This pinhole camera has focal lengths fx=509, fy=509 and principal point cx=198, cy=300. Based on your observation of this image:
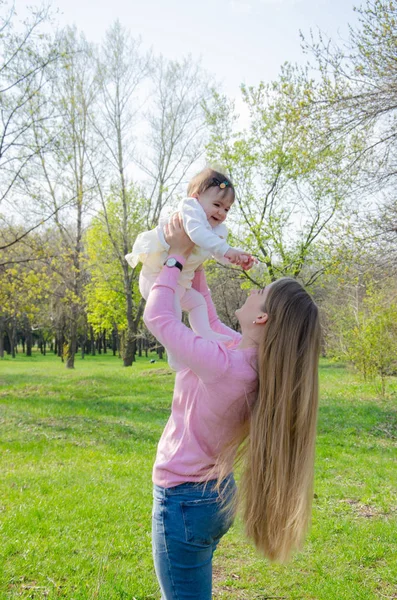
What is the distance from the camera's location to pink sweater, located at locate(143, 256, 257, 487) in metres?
1.92

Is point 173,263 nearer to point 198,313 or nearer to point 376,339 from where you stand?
point 198,313

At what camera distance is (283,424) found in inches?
77.9

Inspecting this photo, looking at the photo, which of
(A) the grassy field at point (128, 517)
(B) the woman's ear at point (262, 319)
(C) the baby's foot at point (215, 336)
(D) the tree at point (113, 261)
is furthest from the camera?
(D) the tree at point (113, 261)

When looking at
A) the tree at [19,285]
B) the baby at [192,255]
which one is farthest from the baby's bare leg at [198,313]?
the tree at [19,285]

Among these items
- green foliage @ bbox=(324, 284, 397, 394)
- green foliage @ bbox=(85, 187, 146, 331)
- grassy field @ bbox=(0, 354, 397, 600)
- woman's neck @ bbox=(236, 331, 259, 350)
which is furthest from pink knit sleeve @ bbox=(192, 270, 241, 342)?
green foliage @ bbox=(85, 187, 146, 331)

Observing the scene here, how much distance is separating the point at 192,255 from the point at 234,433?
114cm

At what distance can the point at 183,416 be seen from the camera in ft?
6.66

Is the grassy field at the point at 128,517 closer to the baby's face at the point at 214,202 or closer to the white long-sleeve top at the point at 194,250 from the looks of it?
the white long-sleeve top at the point at 194,250

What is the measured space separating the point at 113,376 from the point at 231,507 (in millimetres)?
18671

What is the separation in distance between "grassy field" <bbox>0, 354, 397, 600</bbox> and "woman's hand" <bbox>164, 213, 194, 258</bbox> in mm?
1256

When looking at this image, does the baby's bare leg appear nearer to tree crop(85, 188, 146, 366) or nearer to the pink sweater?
the pink sweater

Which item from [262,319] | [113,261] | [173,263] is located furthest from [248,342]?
[113,261]

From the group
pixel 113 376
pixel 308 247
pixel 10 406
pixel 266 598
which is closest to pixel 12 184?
pixel 10 406

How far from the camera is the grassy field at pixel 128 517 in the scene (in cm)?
415
